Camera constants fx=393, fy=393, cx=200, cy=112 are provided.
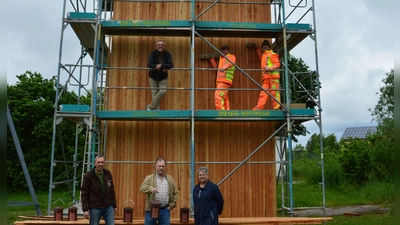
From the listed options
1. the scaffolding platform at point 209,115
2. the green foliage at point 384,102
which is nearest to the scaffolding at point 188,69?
the scaffolding platform at point 209,115

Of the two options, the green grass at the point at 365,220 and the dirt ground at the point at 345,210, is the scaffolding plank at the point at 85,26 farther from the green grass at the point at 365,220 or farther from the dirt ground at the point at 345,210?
the dirt ground at the point at 345,210

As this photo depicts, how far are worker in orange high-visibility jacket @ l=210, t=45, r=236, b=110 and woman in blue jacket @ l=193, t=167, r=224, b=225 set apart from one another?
10.5ft

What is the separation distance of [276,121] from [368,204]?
10.2 meters

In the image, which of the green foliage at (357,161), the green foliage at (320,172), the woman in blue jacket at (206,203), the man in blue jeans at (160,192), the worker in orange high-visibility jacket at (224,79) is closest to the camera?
the woman in blue jacket at (206,203)

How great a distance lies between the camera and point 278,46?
10734mm

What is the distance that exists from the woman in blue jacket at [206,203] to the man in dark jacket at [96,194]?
5.28 feet

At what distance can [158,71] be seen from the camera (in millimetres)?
9414

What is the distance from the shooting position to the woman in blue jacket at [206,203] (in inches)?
258

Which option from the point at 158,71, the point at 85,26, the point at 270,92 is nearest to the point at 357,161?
the point at 270,92

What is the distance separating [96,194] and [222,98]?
403cm

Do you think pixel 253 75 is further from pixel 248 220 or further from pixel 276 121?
pixel 248 220

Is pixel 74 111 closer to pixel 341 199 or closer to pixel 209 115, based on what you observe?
pixel 209 115

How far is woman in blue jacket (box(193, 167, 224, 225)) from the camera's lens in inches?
258

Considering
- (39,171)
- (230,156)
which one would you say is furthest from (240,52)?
Answer: (39,171)
